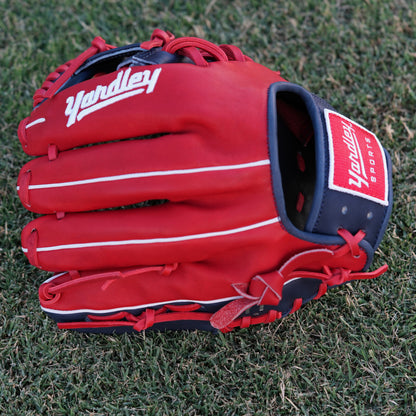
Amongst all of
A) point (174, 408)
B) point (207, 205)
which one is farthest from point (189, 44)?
point (174, 408)

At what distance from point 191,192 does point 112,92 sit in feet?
1.36

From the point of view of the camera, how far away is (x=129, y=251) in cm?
171

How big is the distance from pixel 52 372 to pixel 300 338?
0.87 meters

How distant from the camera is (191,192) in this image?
1602 millimetres

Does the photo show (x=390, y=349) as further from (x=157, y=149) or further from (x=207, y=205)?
(x=157, y=149)

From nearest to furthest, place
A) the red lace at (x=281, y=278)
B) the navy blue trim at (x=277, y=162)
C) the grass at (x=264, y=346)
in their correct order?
1. the navy blue trim at (x=277, y=162)
2. the red lace at (x=281, y=278)
3. the grass at (x=264, y=346)

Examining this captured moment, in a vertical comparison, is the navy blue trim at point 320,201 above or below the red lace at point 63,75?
below

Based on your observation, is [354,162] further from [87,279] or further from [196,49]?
[87,279]

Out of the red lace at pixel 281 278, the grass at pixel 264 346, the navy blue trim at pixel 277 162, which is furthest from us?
the grass at pixel 264 346

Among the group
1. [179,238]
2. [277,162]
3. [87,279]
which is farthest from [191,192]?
[87,279]

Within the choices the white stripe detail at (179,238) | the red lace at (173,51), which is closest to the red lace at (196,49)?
the red lace at (173,51)

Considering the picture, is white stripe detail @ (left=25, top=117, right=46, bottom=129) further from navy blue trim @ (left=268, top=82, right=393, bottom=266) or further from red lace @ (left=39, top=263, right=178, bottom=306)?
navy blue trim @ (left=268, top=82, right=393, bottom=266)

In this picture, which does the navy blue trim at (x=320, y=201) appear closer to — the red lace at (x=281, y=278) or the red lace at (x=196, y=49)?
the red lace at (x=281, y=278)

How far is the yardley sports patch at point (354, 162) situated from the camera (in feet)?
5.47
